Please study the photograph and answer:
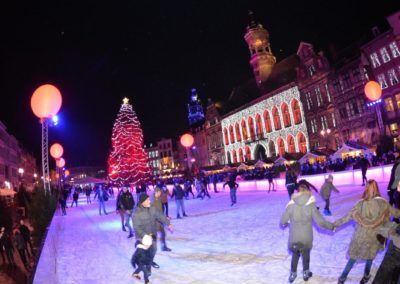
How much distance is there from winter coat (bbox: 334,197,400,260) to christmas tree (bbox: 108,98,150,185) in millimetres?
35545

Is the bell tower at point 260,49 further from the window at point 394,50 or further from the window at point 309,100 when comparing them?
the window at point 394,50

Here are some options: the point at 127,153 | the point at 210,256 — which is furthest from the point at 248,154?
the point at 210,256

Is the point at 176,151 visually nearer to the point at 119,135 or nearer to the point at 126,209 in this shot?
the point at 119,135

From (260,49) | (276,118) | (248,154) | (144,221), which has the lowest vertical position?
(144,221)

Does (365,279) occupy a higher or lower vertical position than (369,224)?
lower

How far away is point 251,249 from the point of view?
8.07 metres

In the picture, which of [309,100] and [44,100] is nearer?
[44,100]

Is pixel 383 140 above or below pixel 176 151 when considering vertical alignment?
below

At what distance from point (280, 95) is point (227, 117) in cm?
1643

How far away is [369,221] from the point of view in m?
5.03

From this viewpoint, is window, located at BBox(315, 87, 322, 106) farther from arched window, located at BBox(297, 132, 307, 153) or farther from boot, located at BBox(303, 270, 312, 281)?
boot, located at BBox(303, 270, 312, 281)

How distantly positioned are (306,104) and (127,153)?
830 inches

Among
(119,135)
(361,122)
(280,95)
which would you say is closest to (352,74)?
(361,122)

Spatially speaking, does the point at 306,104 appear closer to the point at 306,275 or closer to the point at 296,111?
the point at 296,111
